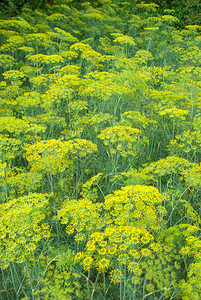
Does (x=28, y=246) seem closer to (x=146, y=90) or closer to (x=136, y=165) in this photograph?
(x=136, y=165)

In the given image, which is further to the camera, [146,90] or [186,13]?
[186,13]

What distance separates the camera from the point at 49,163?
232 centimetres

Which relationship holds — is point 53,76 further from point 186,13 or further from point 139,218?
point 186,13

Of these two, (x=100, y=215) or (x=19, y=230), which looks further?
(x=100, y=215)

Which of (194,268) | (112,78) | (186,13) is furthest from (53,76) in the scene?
(186,13)

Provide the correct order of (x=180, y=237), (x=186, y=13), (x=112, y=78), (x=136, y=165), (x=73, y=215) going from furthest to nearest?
(x=186, y=13) < (x=112, y=78) < (x=136, y=165) < (x=180, y=237) < (x=73, y=215)

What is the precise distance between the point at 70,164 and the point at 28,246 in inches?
48.9

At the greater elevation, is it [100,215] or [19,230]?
[19,230]

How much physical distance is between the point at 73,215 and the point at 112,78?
252 centimetres

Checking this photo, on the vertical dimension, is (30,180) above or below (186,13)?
below

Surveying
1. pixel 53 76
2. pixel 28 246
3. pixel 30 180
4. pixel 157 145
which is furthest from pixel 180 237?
pixel 53 76

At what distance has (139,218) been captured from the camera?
185 centimetres

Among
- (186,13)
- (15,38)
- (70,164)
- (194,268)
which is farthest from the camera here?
(186,13)

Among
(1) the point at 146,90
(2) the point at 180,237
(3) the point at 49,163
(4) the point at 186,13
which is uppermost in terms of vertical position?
(4) the point at 186,13
